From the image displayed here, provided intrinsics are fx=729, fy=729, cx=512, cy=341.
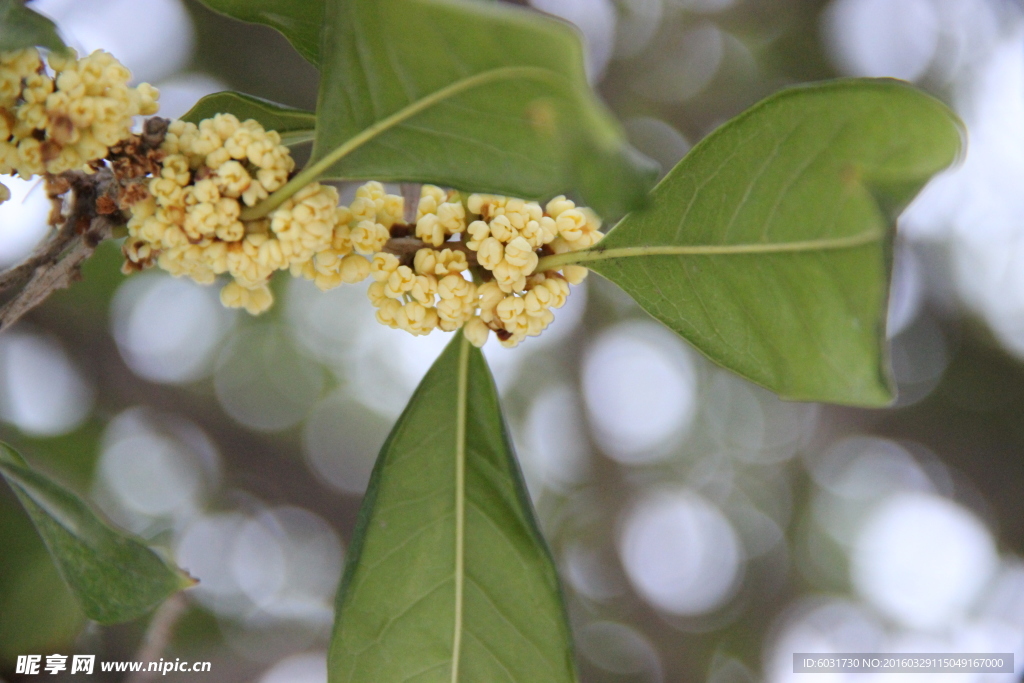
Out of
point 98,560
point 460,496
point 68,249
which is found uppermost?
point 68,249

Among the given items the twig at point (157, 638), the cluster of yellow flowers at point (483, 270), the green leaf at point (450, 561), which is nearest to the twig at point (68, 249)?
the cluster of yellow flowers at point (483, 270)

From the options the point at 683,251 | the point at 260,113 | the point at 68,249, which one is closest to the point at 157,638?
the point at 68,249

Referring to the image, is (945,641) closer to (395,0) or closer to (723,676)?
(723,676)

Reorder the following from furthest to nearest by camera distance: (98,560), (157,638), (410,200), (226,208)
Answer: (157,638) → (410,200) → (98,560) → (226,208)

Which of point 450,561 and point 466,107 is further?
point 450,561

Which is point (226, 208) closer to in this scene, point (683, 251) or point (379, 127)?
point (379, 127)

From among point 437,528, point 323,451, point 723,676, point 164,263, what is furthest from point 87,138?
point 723,676

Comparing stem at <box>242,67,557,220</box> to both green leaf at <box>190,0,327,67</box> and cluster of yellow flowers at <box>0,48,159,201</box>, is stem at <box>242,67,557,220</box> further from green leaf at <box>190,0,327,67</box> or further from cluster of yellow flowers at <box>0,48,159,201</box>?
green leaf at <box>190,0,327,67</box>
